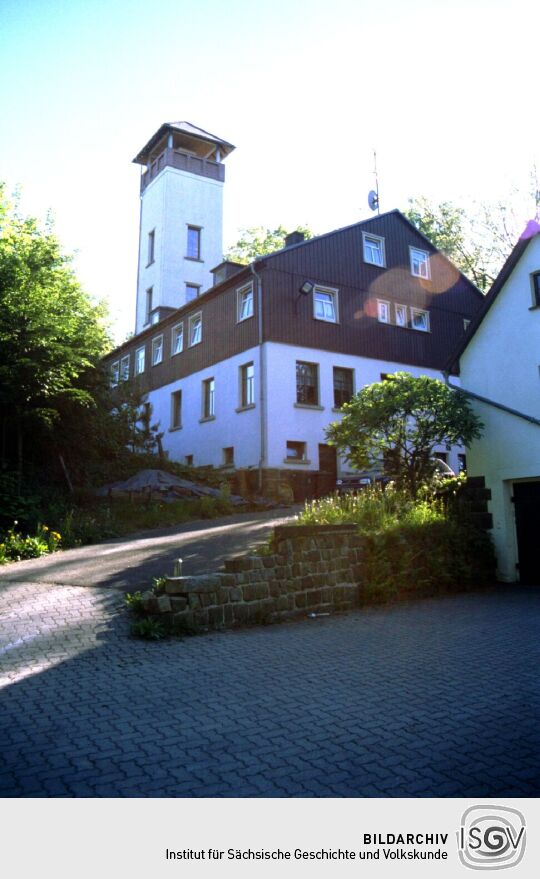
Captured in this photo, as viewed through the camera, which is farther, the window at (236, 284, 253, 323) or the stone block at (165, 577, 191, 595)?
the window at (236, 284, 253, 323)

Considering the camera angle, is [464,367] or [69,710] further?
[464,367]

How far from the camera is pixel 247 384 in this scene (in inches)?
965

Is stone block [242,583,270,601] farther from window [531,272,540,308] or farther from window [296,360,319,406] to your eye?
window [296,360,319,406]

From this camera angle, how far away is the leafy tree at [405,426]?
11828mm

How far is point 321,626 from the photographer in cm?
754

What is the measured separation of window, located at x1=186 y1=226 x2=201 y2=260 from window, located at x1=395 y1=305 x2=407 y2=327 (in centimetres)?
1449

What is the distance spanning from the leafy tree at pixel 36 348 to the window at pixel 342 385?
37.7ft

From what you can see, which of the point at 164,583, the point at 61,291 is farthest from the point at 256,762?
the point at 61,291

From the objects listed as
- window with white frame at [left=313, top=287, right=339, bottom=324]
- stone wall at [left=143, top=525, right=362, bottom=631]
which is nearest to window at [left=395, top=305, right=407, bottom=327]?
window with white frame at [left=313, top=287, right=339, bottom=324]

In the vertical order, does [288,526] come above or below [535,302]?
below

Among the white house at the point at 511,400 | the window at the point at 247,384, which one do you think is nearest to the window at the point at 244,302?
the window at the point at 247,384

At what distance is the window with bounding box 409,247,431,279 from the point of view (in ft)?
94.6
